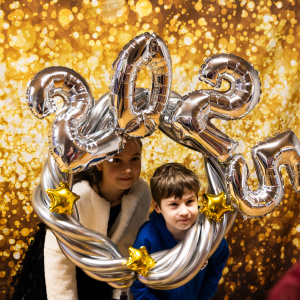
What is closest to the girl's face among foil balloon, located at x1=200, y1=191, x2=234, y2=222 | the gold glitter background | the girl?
the girl

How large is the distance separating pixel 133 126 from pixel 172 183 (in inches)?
8.0

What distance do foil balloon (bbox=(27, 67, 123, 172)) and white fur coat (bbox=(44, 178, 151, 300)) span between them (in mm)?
214

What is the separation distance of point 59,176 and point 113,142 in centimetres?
16

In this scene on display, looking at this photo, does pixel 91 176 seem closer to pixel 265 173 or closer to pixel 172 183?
pixel 172 183

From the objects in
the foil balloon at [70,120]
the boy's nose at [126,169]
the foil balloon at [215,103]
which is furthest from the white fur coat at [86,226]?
the foil balloon at [215,103]

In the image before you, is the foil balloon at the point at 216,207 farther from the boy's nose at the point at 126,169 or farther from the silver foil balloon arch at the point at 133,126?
the boy's nose at the point at 126,169

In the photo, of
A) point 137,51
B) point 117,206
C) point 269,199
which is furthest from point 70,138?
point 269,199

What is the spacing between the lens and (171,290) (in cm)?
118

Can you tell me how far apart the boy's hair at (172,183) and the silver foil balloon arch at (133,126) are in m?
0.09

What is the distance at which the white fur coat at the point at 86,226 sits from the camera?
121 centimetres

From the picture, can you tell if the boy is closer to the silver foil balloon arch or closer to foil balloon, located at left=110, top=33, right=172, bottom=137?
the silver foil balloon arch

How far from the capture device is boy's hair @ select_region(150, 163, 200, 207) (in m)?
1.12

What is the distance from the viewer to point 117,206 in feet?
4.31

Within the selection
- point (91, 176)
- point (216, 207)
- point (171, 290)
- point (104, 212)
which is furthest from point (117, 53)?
point (171, 290)
